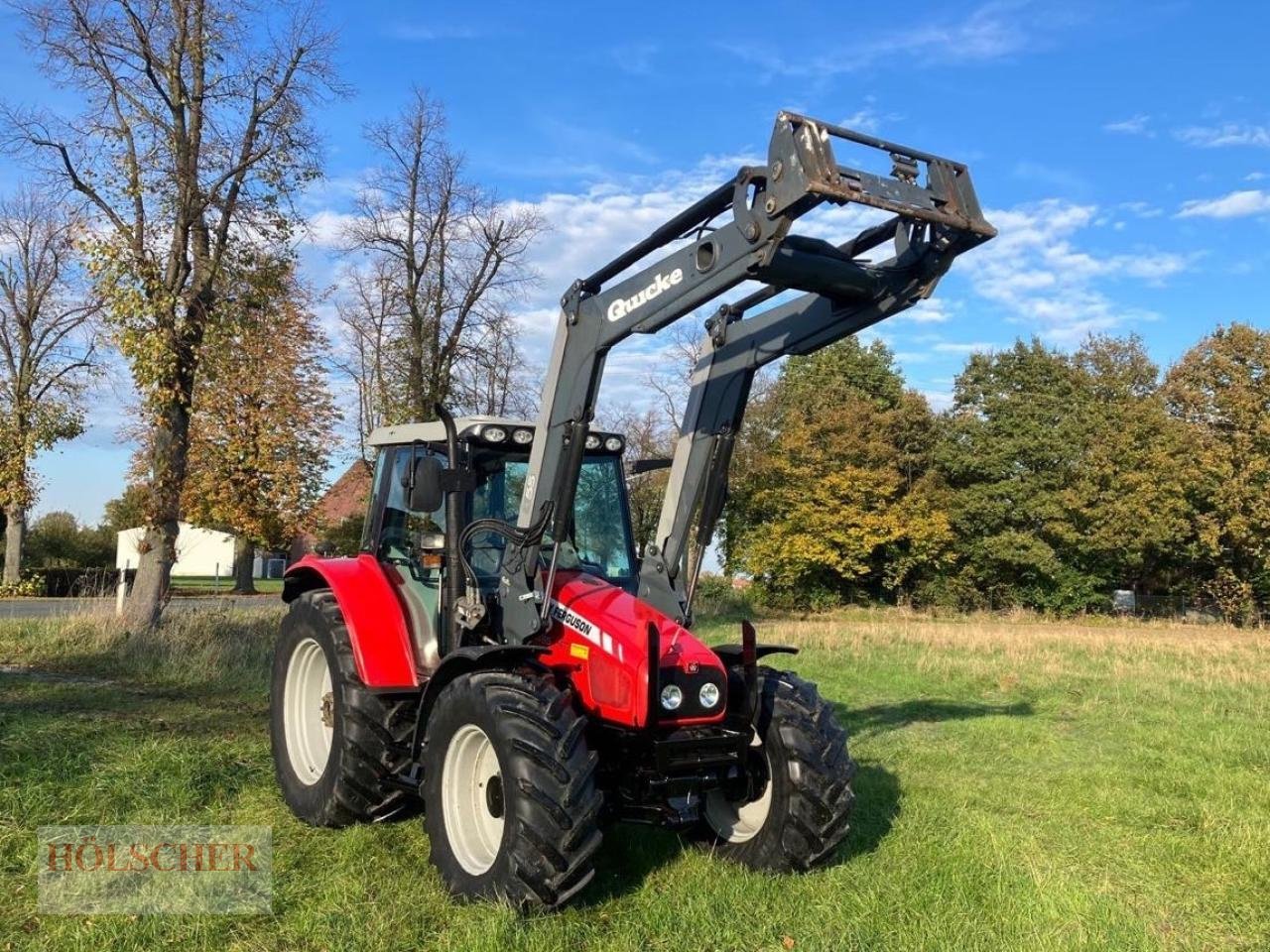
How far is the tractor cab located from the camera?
558cm

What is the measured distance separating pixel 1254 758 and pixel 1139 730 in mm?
1414

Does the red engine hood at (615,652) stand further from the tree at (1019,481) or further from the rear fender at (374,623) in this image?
the tree at (1019,481)

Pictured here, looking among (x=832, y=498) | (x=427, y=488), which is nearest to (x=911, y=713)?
(x=427, y=488)

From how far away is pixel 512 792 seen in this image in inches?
167

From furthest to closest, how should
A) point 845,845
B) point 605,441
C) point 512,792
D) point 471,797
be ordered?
point 605,441 < point 845,845 < point 471,797 < point 512,792

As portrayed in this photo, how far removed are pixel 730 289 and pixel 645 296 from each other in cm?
50

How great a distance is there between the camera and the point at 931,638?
21.1 metres

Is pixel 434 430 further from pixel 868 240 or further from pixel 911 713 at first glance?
pixel 911 713

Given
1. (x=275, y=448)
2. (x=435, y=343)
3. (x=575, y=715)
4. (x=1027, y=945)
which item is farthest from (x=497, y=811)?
(x=275, y=448)

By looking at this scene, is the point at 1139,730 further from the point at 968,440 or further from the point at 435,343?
the point at 968,440

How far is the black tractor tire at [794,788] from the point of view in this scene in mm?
4957

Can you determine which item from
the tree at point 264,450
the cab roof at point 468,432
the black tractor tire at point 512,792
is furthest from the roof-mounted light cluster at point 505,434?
the tree at point 264,450

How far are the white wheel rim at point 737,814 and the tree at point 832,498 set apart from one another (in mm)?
32754

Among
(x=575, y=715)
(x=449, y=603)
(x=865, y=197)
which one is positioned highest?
(x=865, y=197)
